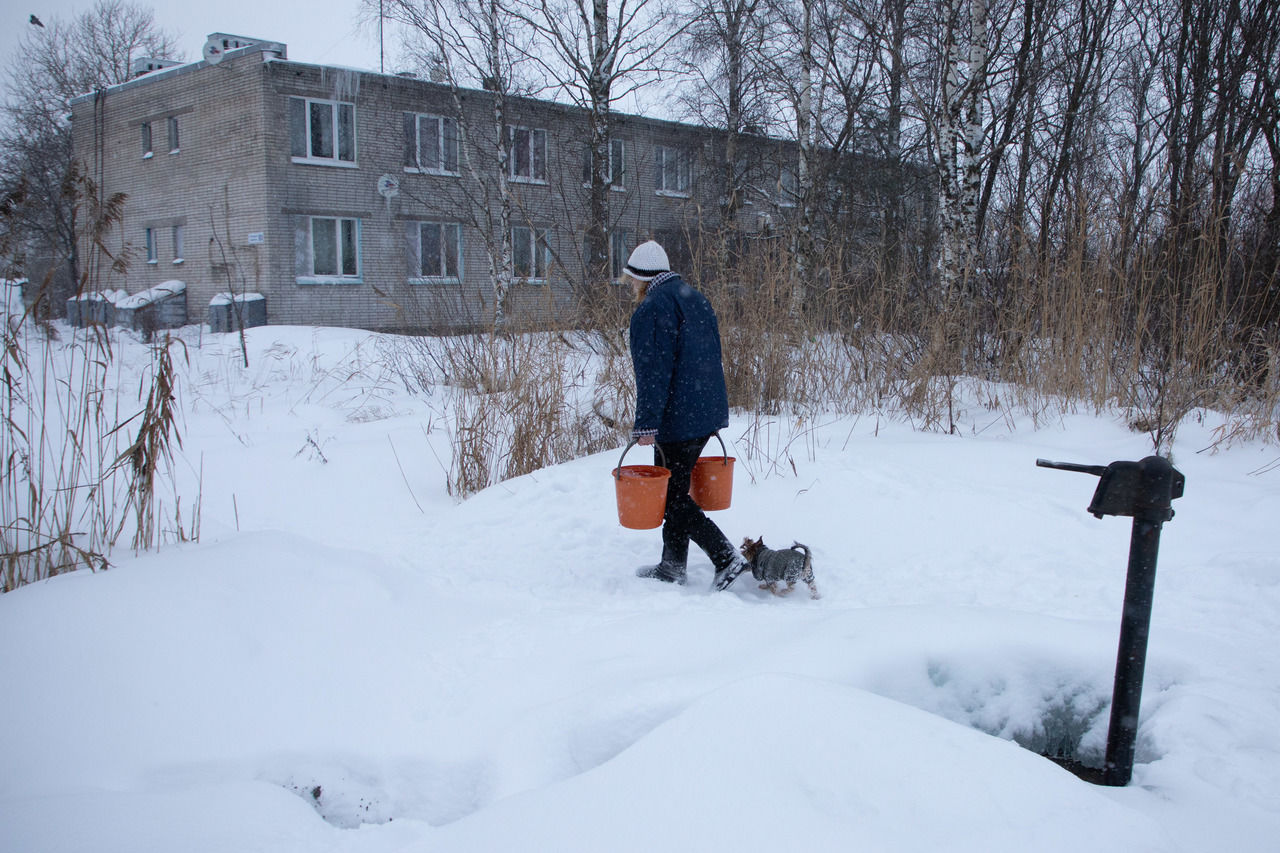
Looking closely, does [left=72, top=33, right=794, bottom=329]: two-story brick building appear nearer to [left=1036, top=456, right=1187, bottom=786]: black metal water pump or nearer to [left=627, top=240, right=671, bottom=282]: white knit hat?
[left=627, top=240, right=671, bottom=282]: white knit hat

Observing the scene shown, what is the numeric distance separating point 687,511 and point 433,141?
58.3ft

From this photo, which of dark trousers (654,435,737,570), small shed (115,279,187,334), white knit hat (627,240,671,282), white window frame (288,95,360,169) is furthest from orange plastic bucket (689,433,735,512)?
small shed (115,279,187,334)

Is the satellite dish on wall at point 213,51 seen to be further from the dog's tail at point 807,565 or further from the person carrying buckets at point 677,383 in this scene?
the dog's tail at point 807,565

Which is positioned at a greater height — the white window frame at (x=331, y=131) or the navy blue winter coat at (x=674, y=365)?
the white window frame at (x=331, y=131)

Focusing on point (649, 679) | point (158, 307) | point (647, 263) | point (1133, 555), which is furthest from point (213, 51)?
point (1133, 555)

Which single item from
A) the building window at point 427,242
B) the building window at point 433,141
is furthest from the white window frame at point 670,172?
the building window at point 427,242

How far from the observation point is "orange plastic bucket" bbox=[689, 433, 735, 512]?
12.7 feet

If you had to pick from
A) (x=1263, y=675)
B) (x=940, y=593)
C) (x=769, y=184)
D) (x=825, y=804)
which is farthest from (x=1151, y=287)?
(x=769, y=184)

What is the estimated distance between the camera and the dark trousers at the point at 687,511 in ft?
12.5

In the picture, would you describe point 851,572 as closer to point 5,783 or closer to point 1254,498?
point 1254,498

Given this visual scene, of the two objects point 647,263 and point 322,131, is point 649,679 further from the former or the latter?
point 322,131

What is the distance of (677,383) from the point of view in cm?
372

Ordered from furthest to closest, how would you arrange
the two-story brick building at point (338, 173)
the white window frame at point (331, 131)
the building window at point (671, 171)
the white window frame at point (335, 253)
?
the building window at point (671, 171) → the white window frame at point (335, 253) → the white window frame at point (331, 131) → the two-story brick building at point (338, 173)

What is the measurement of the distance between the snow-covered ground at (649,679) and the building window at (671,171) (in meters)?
16.3
